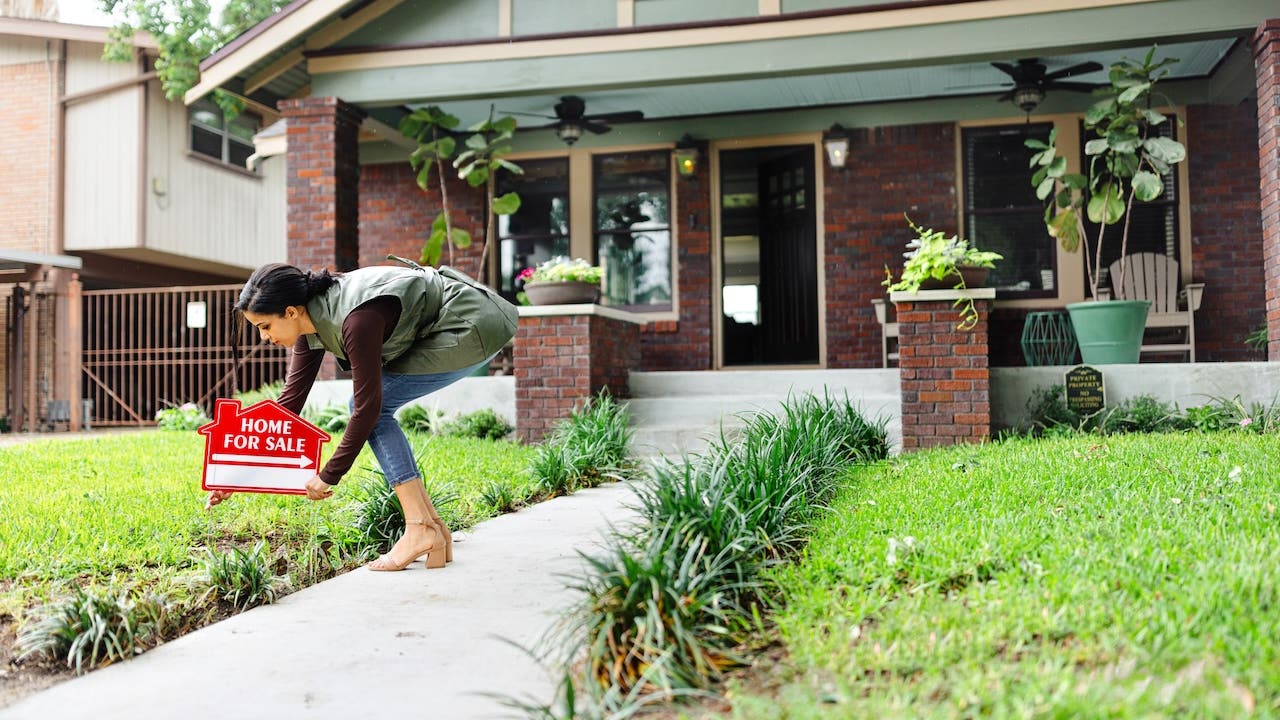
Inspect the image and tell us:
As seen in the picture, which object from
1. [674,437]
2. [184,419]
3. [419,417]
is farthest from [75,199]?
[674,437]

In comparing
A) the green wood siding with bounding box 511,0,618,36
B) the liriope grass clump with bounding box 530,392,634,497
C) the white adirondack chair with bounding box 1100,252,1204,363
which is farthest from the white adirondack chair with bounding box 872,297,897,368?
the green wood siding with bounding box 511,0,618,36

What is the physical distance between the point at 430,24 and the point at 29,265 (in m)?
7.64

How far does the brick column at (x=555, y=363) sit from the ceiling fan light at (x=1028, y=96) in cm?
431

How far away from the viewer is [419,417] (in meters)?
8.29

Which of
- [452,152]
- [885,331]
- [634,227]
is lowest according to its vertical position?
[885,331]

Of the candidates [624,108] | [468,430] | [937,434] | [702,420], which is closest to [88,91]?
[624,108]

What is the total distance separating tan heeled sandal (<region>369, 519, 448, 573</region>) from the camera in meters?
3.64

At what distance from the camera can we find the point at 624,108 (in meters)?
10.2

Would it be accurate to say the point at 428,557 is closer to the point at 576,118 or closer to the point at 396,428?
the point at 396,428

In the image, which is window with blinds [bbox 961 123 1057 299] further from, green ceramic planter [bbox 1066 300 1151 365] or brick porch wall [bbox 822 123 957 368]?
green ceramic planter [bbox 1066 300 1151 365]

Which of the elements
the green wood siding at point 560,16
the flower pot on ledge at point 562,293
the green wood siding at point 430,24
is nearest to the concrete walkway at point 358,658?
the flower pot on ledge at point 562,293

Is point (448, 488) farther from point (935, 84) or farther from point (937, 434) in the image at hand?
point (935, 84)

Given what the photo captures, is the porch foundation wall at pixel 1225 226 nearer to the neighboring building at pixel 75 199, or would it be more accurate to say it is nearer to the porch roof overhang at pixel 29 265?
the neighboring building at pixel 75 199

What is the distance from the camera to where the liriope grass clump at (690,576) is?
90.7 inches
